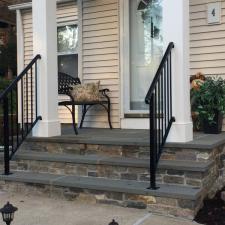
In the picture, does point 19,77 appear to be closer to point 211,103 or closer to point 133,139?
point 133,139

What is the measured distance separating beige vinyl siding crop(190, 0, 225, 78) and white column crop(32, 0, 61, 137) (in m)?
1.88

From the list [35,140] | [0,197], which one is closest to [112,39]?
[35,140]

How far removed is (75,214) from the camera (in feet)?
12.8

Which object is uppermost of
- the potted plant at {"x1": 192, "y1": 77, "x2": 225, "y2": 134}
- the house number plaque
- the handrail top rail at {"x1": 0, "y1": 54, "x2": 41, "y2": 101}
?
the house number plaque

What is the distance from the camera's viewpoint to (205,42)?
5652 millimetres

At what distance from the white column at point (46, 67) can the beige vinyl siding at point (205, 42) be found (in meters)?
1.88

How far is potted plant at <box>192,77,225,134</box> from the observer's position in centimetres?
504

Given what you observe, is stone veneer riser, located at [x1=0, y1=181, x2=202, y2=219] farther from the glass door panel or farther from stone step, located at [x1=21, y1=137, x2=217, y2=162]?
the glass door panel

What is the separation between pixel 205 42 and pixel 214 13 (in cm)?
39

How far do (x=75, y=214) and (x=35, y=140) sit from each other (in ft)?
5.24

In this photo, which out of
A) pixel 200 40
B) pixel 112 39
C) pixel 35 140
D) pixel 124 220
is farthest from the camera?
pixel 112 39

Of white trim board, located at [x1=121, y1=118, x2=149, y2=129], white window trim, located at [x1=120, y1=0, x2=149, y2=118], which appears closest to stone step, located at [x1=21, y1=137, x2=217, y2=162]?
white trim board, located at [x1=121, y1=118, x2=149, y2=129]

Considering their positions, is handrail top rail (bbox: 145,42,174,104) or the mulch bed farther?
handrail top rail (bbox: 145,42,174,104)

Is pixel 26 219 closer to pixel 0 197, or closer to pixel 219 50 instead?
pixel 0 197
